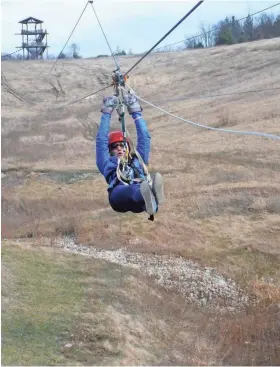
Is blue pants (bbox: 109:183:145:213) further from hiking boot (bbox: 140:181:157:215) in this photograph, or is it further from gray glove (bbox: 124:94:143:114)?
gray glove (bbox: 124:94:143:114)

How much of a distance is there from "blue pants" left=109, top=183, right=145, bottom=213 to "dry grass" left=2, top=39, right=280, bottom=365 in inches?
171

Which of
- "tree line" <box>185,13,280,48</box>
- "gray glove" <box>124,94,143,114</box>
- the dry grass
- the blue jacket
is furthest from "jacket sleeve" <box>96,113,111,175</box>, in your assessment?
"tree line" <box>185,13,280,48</box>

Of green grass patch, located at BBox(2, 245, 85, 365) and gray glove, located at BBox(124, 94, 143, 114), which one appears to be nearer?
gray glove, located at BBox(124, 94, 143, 114)

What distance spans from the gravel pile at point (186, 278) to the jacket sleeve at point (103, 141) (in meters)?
6.50

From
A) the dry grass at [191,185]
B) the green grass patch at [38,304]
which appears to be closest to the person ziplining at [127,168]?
the green grass patch at [38,304]

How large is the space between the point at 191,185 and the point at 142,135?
14426 millimetres

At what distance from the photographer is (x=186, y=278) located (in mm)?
14383

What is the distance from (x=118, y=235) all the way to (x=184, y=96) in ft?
82.7

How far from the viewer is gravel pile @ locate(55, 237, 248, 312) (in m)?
13.6

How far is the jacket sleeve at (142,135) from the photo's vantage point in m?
7.86

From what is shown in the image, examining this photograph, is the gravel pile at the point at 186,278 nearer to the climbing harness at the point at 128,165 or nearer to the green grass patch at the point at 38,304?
the green grass patch at the point at 38,304

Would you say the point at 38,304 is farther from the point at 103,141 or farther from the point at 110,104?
the point at 110,104

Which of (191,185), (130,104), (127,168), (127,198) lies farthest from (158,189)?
(191,185)

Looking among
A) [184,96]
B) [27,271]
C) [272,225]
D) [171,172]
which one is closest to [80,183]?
[171,172]
